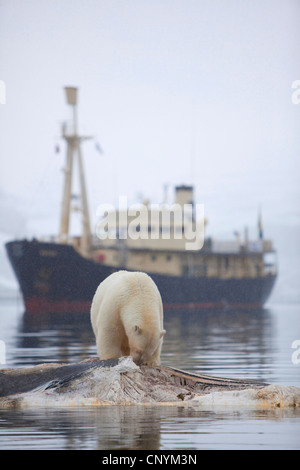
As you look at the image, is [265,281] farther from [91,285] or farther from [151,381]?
[151,381]

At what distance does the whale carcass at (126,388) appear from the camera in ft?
22.5

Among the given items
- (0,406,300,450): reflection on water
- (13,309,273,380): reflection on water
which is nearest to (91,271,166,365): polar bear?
(0,406,300,450): reflection on water

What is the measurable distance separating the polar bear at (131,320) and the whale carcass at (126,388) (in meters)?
0.37

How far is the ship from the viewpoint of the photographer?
134 feet

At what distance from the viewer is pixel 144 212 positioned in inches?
1684

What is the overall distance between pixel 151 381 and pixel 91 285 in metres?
34.9

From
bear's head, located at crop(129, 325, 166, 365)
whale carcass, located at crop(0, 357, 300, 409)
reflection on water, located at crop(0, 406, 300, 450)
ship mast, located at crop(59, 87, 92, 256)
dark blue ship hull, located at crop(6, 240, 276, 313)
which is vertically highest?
ship mast, located at crop(59, 87, 92, 256)

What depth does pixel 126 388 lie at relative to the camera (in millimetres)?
7070

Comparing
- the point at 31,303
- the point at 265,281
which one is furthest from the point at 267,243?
the point at 31,303

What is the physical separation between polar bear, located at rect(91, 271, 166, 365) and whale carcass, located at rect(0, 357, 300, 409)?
37 cm

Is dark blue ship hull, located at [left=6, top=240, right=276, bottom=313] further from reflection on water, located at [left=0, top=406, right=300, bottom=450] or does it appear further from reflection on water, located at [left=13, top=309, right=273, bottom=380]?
reflection on water, located at [left=0, top=406, right=300, bottom=450]

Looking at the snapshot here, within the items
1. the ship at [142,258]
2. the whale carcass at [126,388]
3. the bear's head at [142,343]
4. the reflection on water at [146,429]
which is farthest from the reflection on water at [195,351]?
the ship at [142,258]

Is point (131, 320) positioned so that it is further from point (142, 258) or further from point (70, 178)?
point (142, 258)

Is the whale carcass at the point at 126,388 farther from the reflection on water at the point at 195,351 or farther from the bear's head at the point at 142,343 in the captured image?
the reflection on water at the point at 195,351
